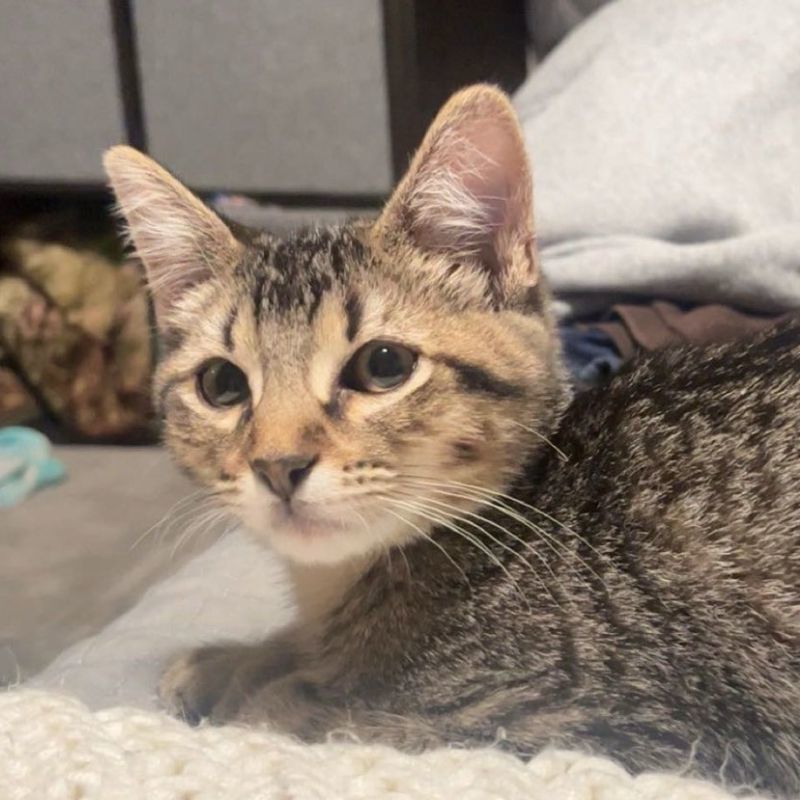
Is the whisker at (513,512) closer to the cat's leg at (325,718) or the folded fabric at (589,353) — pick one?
the cat's leg at (325,718)

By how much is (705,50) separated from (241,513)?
45.7 inches

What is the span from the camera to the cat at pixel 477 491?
0.76m

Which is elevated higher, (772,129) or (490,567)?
(772,129)

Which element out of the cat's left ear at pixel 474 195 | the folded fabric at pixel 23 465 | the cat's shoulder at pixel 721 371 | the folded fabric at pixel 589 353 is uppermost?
the cat's left ear at pixel 474 195

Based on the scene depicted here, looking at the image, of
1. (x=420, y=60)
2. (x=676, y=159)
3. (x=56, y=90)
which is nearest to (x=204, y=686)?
(x=676, y=159)

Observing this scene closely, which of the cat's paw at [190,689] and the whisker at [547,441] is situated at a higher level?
the whisker at [547,441]

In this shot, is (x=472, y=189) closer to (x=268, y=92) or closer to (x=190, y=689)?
(x=190, y=689)

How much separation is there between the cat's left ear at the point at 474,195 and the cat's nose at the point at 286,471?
0.24 meters

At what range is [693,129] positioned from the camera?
5.07 ft

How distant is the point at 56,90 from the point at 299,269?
157 centimetres

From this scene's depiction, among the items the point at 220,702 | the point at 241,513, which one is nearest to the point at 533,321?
the point at 241,513

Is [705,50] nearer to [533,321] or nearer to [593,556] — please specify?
[533,321]

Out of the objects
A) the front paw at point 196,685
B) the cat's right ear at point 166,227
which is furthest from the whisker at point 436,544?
the cat's right ear at point 166,227

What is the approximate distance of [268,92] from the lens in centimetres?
207
